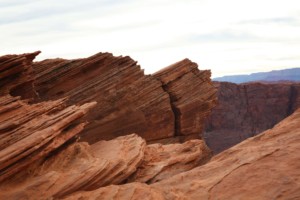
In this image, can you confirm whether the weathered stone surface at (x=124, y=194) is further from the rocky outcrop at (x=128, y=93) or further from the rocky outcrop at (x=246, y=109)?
the rocky outcrop at (x=246, y=109)

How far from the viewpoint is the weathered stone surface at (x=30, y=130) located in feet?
41.8

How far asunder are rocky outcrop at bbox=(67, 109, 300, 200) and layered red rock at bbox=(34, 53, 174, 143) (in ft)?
50.9

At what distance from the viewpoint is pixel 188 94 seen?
111ft

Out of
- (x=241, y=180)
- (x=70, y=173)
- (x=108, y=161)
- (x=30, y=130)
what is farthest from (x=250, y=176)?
(x=30, y=130)

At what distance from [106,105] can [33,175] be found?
1607 cm

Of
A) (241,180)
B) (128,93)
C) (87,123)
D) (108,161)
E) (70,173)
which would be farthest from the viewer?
(128,93)

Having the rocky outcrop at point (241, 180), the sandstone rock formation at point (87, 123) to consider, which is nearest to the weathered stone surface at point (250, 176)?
the rocky outcrop at point (241, 180)

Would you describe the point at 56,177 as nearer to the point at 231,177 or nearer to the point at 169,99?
the point at 231,177

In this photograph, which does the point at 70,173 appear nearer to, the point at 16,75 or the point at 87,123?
the point at 87,123

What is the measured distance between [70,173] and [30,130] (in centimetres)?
210

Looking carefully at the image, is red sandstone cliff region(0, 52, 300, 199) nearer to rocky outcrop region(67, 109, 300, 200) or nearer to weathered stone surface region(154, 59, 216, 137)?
rocky outcrop region(67, 109, 300, 200)

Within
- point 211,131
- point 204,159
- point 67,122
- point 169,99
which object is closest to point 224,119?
point 211,131

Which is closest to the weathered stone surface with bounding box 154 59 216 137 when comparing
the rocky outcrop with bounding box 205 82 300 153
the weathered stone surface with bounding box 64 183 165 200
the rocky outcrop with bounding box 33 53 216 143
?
the rocky outcrop with bounding box 33 53 216 143

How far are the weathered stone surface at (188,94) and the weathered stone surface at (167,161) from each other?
12244 millimetres
